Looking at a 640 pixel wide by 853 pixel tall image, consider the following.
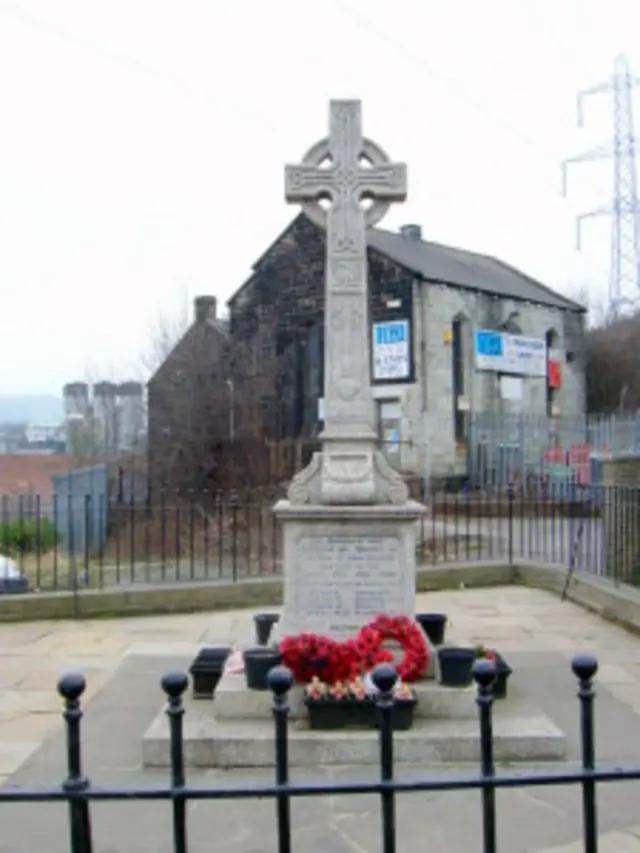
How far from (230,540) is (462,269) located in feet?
60.4

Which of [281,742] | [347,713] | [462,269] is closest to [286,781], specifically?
[281,742]

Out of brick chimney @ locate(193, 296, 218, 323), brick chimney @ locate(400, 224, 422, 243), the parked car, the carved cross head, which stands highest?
brick chimney @ locate(400, 224, 422, 243)

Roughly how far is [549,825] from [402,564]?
225cm

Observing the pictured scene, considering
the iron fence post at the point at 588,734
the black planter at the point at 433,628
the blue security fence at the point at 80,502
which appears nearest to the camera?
the iron fence post at the point at 588,734

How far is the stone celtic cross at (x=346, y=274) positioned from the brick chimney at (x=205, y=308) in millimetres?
28307

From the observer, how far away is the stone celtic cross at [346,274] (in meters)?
6.57

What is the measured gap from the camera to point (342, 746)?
209 inches

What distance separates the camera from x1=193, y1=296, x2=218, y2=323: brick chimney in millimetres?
35000

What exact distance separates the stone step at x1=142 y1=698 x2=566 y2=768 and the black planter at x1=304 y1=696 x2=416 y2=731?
5 centimetres

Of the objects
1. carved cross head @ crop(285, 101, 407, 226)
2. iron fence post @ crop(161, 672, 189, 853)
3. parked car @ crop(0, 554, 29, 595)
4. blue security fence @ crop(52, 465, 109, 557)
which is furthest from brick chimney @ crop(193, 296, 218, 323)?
iron fence post @ crop(161, 672, 189, 853)

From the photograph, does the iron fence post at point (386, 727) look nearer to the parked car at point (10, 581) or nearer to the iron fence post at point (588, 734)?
the iron fence post at point (588, 734)

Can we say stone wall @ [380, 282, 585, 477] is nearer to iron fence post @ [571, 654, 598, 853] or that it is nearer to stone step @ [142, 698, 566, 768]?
stone step @ [142, 698, 566, 768]

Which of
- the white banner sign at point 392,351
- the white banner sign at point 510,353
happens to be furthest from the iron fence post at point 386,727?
the white banner sign at point 510,353

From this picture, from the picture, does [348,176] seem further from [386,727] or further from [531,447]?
[531,447]
